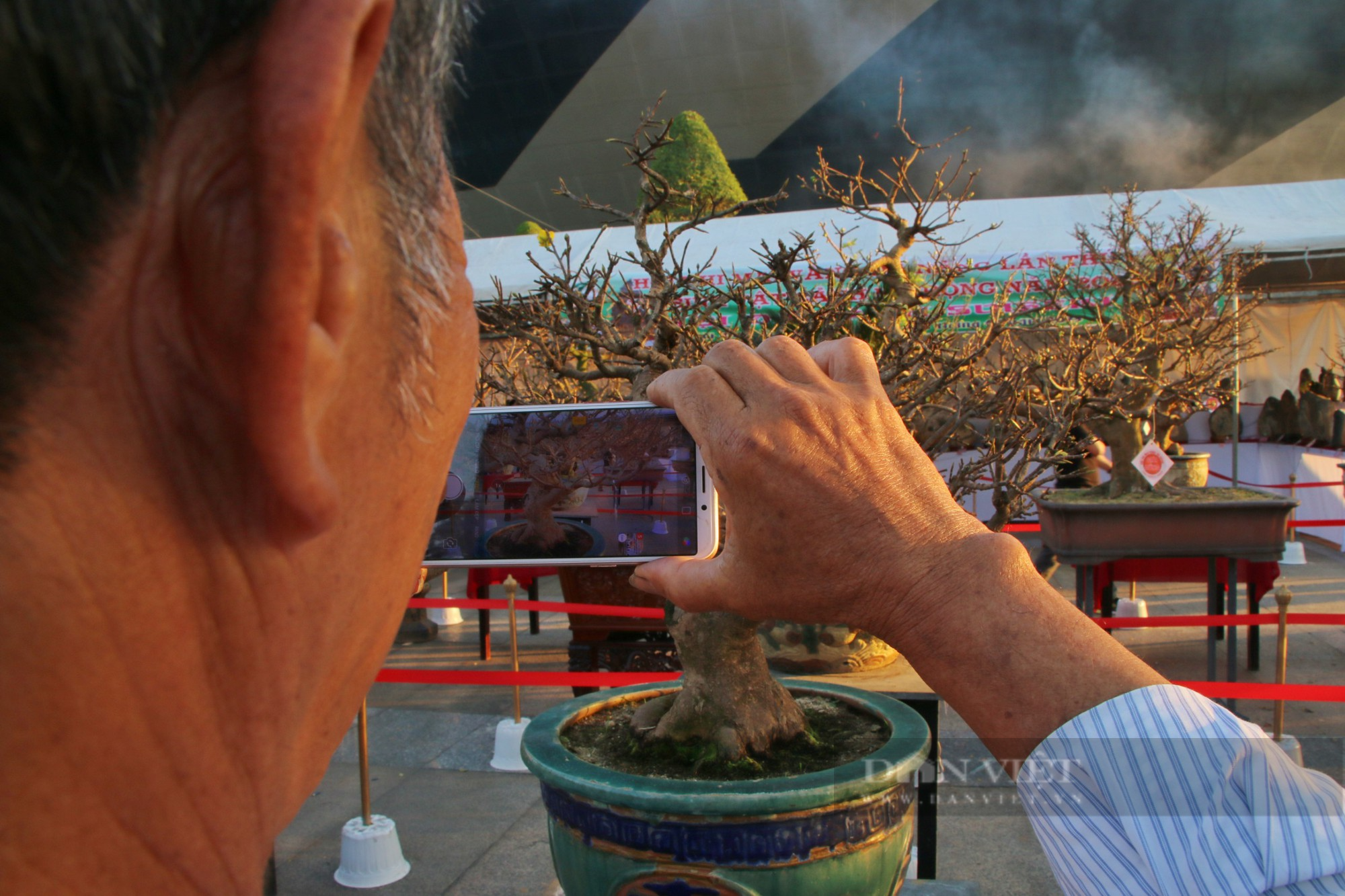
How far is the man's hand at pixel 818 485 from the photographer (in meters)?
1.04

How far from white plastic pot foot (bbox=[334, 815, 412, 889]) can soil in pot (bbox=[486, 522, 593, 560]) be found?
2.26 m

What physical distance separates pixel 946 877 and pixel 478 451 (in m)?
2.67

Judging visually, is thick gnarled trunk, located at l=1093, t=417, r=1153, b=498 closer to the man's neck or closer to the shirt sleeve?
the shirt sleeve

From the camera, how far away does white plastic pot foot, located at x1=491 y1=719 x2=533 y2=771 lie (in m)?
4.46

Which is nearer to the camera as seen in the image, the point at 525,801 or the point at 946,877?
the point at 946,877

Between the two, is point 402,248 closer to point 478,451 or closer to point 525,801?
point 478,451

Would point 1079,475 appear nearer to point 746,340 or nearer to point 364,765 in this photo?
point 746,340

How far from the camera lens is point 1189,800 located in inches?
34.8

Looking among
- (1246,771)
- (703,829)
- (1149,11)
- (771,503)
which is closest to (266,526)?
(771,503)

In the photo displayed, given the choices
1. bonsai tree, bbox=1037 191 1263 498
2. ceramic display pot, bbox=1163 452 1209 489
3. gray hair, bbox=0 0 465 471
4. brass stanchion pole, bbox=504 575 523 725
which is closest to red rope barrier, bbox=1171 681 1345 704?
brass stanchion pole, bbox=504 575 523 725

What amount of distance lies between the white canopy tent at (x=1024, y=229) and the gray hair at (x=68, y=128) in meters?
8.59

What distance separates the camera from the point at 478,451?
180cm

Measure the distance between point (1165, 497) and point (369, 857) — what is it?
5855 millimetres

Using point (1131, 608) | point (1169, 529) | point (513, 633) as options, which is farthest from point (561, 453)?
point (1131, 608)
